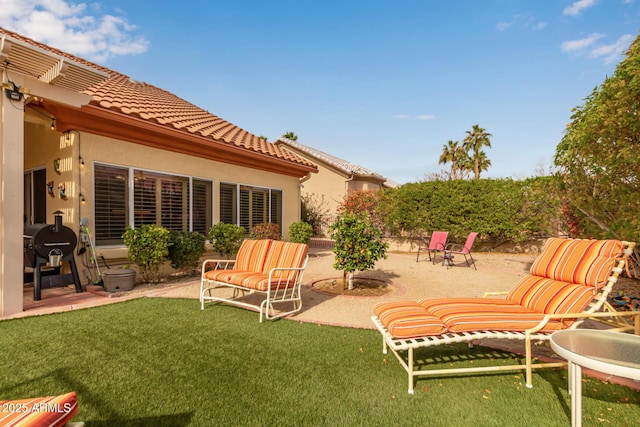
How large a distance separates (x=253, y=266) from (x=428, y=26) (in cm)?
899

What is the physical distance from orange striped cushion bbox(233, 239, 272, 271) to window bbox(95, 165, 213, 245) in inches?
130

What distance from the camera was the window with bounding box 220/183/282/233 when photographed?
9.66 metres

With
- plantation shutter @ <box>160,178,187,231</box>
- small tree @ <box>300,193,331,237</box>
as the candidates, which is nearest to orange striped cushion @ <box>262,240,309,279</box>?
plantation shutter @ <box>160,178,187,231</box>

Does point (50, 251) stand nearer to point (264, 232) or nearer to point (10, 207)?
point (10, 207)

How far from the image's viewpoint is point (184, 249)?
23.7 ft

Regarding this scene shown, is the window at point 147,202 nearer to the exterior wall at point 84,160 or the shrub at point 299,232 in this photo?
the exterior wall at point 84,160

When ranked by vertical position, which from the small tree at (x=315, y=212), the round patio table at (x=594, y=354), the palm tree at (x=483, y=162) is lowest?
the round patio table at (x=594, y=354)

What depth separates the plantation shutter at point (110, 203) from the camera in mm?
6777

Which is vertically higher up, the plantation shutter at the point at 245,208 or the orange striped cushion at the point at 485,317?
the plantation shutter at the point at 245,208

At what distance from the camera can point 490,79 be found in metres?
10.5

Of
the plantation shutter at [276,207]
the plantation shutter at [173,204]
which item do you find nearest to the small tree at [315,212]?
the plantation shutter at [276,207]

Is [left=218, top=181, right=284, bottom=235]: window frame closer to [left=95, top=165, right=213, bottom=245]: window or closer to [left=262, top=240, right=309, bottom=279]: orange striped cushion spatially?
[left=95, top=165, right=213, bottom=245]: window

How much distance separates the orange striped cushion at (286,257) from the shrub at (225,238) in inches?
132

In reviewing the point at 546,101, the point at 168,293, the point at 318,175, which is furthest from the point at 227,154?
the point at 318,175
